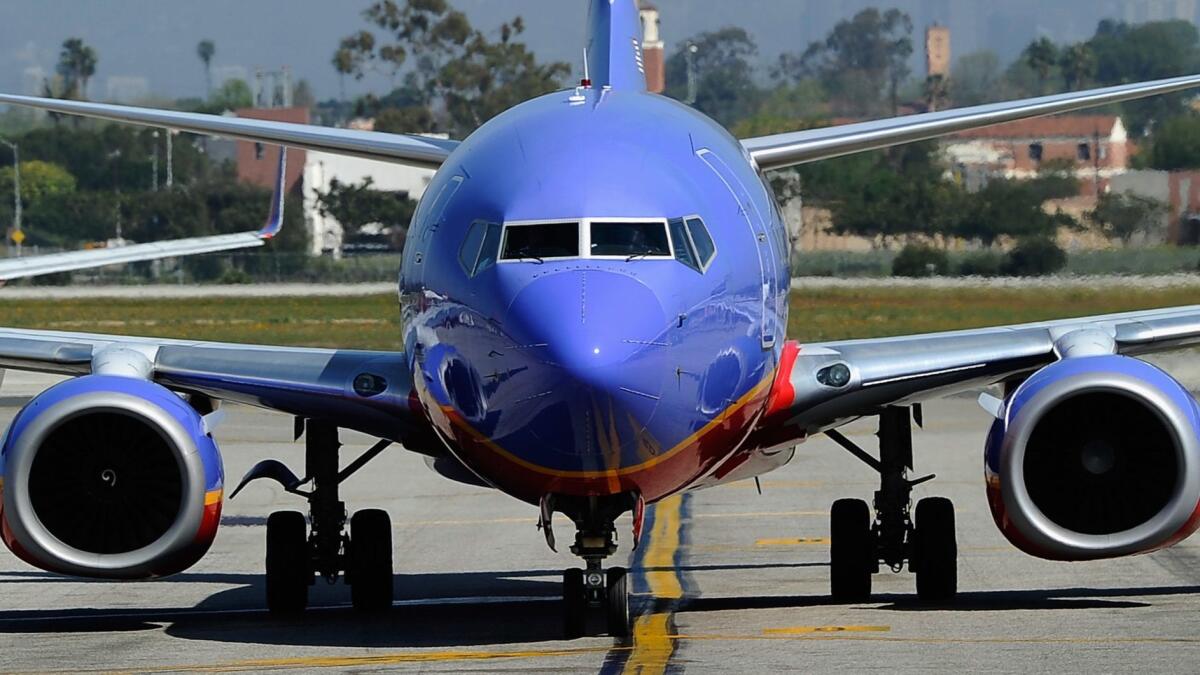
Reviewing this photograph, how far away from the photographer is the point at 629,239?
11914mm

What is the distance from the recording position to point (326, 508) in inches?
611

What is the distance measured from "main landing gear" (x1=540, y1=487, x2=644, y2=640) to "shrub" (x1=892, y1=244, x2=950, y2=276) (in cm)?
3388

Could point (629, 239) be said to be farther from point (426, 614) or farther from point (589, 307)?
point (426, 614)

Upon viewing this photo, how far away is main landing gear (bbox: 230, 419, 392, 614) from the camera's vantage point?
598 inches

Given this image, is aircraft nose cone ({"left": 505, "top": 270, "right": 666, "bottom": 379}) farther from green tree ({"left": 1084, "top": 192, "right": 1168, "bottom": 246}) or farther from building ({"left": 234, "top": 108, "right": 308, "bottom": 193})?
building ({"left": 234, "top": 108, "right": 308, "bottom": 193})

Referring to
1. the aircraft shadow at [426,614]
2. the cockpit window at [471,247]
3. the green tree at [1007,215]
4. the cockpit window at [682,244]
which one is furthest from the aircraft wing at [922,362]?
the green tree at [1007,215]

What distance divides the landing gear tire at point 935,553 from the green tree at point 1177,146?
32282 mm

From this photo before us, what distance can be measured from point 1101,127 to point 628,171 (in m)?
51.0

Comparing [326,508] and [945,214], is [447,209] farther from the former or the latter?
[945,214]

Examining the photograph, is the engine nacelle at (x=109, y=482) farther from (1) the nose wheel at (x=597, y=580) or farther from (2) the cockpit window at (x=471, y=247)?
(2) the cockpit window at (x=471, y=247)

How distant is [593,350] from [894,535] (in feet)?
17.7

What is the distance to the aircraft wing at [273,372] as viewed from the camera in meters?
14.1

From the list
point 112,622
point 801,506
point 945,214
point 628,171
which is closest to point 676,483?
point 628,171

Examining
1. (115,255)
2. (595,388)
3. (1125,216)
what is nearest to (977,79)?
(1125,216)
